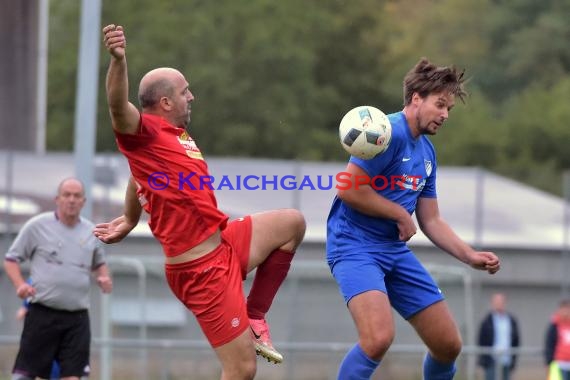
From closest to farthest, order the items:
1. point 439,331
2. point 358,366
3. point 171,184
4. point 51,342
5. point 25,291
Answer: point 171,184
point 358,366
point 439,331
point 25,291
point 51,342

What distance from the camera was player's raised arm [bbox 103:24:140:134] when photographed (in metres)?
7.05

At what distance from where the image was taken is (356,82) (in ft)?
171

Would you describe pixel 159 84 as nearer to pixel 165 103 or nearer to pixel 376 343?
pixel 165 103

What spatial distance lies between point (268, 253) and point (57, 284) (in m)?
3.10

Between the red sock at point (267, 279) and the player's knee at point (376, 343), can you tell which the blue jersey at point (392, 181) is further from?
the player's knee at point (376, 343)

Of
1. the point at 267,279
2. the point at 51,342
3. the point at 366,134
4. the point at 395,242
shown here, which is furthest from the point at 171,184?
the point at 51,342

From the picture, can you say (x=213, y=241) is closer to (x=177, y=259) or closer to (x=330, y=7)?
(x=177, y=259)

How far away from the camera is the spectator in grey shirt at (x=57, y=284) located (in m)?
10.7

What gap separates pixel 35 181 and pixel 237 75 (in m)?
26.1

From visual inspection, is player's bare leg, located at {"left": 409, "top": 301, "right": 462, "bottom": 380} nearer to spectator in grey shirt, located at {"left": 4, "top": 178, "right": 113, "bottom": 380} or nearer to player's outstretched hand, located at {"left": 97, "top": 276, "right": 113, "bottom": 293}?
player's outstretched hand, located at {"left": 97, "top": 276, "right": 113, "bottom": 293}

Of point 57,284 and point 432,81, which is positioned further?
point 57,284

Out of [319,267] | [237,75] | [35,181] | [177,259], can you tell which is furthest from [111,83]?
[237,75]

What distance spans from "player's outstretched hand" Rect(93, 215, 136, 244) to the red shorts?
1.45 ft

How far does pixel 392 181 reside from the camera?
8.20 meters
